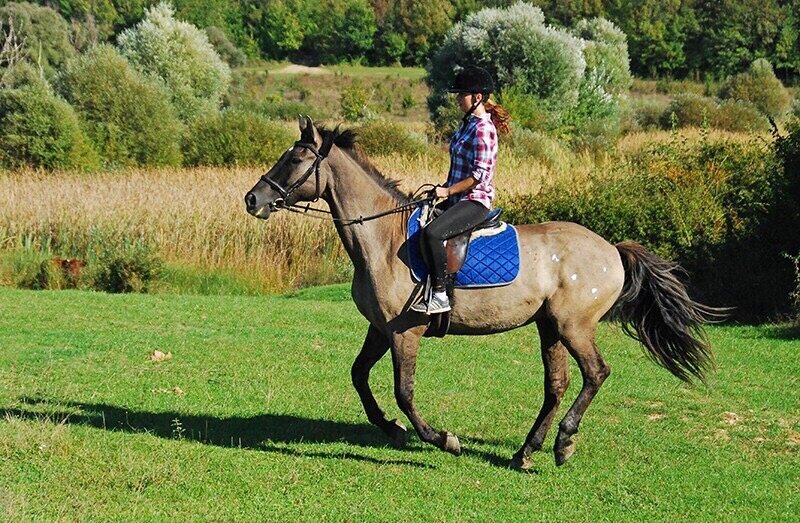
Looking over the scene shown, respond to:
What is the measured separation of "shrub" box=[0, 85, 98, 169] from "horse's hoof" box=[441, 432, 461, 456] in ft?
77.2

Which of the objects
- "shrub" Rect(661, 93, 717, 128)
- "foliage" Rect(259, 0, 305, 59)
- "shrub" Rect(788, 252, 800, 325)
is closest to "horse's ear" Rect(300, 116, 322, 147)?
"shrub" Rect(788, 252, 800, 325)

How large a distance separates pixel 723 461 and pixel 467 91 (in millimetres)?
3730

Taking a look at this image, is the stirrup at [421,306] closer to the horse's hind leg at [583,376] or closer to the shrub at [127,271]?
the horse's hind leg at [583,376]

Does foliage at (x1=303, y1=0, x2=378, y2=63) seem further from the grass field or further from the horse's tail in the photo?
the horse's tail

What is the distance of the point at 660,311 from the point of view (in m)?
8.71

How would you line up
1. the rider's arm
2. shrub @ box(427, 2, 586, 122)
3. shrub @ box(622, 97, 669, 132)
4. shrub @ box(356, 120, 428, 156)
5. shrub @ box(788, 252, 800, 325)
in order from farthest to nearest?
1. shrub @ box(622, 97, 669, 132)
2. shrub @ box(427, 2, 586, 122)
3. shrub @ box(356, 120, 428, 156)
4. shrub @ box(788, 252, 800, 325)
5. the rider's arm

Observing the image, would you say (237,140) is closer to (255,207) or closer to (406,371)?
(255,207)

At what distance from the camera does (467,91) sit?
7.86m

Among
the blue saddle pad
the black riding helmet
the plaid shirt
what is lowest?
the blue saddle pad

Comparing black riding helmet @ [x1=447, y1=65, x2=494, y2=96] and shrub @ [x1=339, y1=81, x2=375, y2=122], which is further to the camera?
shrub @ [x1=339, y1=81, x2=375, y2=122]

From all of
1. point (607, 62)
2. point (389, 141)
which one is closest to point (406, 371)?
point (389, 141)

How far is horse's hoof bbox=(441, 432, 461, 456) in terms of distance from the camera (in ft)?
27.0

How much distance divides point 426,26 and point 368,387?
273 feet

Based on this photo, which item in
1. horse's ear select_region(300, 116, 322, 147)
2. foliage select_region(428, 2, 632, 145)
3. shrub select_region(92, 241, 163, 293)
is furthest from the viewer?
foliage select_region(428, 2, 632, 145)
